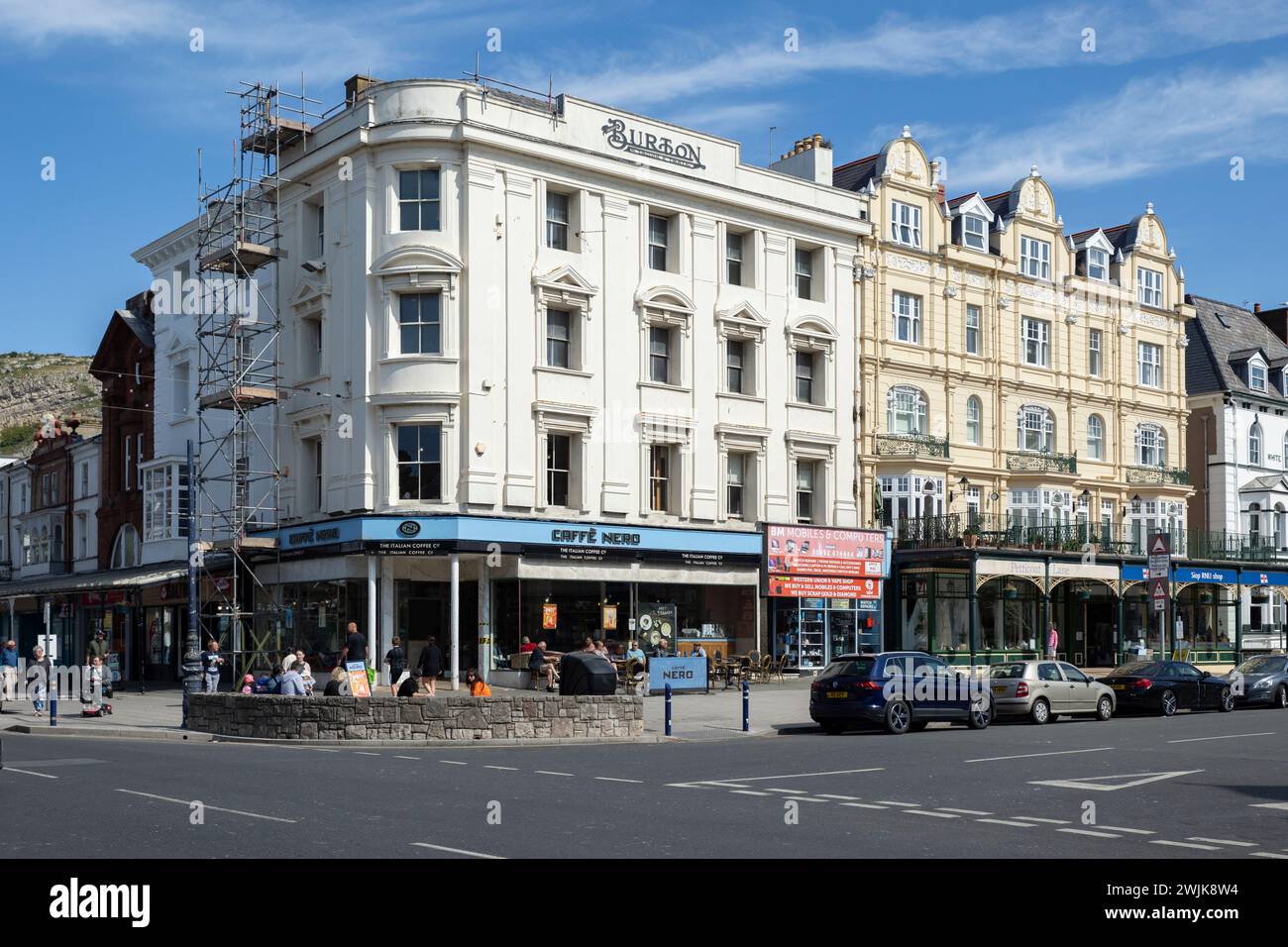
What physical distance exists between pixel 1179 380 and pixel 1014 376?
10.4 meters

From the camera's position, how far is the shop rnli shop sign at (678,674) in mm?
33688

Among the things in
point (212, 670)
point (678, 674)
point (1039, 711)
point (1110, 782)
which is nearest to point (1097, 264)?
point (678, 674)

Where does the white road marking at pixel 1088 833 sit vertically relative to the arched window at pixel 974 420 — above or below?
below

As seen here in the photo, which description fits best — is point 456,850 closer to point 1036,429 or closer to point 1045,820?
point 1045,820

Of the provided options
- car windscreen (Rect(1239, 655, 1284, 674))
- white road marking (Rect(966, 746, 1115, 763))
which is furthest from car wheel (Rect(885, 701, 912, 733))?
car windscreen (Rect(1239, 655, 1284, 674))

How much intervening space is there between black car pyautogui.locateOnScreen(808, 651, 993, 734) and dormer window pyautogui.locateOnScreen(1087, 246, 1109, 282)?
93.2ft

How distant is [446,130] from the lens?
35.0 m

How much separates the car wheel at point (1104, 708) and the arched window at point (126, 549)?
108ft

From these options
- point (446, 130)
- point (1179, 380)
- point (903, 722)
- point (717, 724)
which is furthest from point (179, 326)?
point (1179, 380)

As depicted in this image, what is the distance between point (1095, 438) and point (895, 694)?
28.2 m

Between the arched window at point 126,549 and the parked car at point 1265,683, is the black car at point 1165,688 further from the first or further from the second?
the arched window at point 126,549

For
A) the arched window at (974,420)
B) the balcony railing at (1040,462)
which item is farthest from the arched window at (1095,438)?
the arched window at (974,420)
